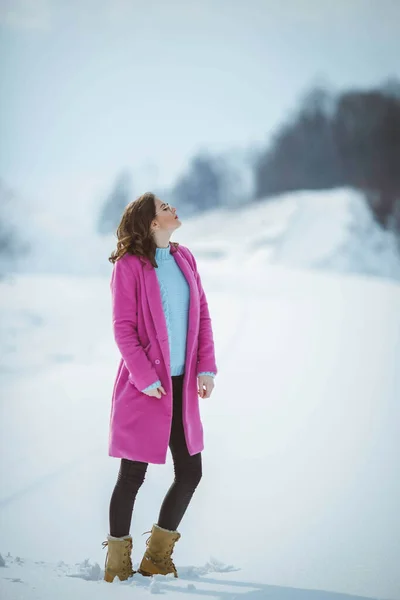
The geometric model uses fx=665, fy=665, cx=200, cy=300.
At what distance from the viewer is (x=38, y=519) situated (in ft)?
6.84

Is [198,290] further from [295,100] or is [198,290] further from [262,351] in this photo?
[295,100]

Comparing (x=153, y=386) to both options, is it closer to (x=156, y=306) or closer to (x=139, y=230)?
(x=156, y=306)

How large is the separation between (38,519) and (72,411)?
101 cm

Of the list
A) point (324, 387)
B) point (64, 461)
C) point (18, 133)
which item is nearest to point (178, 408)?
point (64, 461)

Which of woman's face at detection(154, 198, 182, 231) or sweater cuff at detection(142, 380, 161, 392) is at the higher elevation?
woman's face at detection(154, 198, 182, 231)

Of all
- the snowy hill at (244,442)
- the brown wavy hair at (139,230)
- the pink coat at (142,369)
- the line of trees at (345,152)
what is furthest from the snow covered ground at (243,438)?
the brown wavy hair at (139,230)

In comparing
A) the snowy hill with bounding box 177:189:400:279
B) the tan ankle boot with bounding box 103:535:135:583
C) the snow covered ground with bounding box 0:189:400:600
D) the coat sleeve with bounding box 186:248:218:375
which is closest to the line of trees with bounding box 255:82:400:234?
the snowy hill with bounding box 177:189:400:279

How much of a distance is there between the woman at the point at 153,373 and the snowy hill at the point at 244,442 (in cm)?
13

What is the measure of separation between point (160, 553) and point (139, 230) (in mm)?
785

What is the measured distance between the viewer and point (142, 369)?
60.2 inches

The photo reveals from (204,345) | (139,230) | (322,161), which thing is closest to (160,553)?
(204,345)

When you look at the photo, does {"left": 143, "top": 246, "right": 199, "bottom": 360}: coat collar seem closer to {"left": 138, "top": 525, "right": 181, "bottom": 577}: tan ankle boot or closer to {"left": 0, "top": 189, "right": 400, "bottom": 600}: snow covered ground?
{"left": 138, "top": 525, "right": 181, "bottom": 577}: tan ankle boot

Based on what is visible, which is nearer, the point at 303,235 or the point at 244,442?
the point at 244,442

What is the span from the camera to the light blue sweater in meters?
1.61
